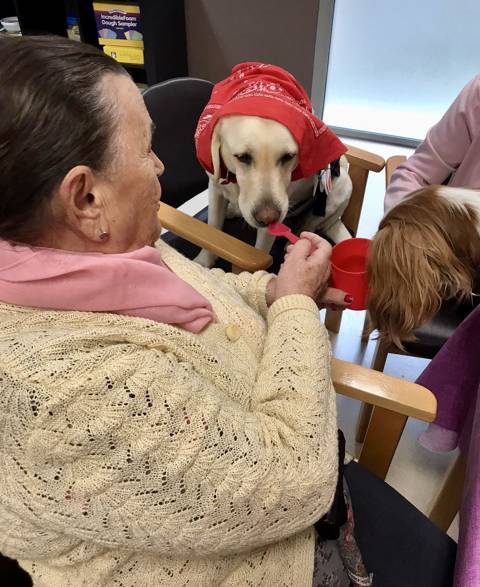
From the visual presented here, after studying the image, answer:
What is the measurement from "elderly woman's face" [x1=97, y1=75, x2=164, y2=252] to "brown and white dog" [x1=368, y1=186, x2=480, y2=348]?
2.37ft

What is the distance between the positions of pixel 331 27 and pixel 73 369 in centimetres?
281

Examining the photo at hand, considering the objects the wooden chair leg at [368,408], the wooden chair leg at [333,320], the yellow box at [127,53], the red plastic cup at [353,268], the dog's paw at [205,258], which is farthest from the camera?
the yellow box at [127,53]

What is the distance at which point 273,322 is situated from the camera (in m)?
0.80

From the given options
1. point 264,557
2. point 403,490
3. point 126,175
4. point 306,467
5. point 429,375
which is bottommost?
point 403,490

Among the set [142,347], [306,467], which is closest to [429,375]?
[306,467]

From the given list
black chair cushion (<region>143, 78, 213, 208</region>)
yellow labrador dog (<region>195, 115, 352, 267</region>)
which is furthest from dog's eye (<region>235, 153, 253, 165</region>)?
black chair cushion (<region>143, 78, 213, 208</region>)

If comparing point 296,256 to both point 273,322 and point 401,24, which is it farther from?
point 401,24

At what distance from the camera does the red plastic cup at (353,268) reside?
46.9 inches

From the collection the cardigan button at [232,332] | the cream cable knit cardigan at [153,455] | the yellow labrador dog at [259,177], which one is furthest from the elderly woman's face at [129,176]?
the yellow labrador dog at [259,177]

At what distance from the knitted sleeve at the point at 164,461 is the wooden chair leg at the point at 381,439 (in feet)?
1.01

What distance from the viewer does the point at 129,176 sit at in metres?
0.59

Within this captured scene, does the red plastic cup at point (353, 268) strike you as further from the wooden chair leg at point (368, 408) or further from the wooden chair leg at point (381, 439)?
the wooden chair leg at point (381, 439)

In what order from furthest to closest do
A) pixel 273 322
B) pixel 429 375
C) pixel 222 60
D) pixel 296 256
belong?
1. pixel 222 60
2. pixel 429 375
3. pixel 296 256
4. pixel 273 322

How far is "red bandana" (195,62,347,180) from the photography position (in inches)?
50.6
